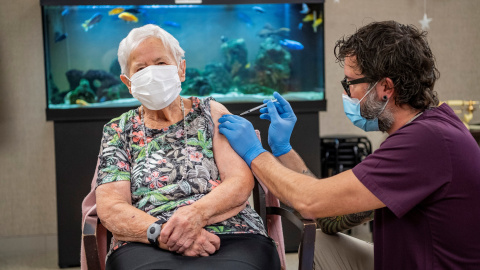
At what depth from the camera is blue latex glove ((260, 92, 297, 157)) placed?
2.02 meters

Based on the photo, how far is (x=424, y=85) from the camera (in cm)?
163

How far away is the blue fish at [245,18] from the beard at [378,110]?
1.96 m

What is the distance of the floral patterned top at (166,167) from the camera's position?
1.91 m

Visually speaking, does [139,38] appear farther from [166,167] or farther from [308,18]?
[308,18]

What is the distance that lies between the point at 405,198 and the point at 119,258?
3.01 ft

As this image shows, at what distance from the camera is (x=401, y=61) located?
1604 millimetres

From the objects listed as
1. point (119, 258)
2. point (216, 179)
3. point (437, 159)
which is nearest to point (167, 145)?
point (216, 179)

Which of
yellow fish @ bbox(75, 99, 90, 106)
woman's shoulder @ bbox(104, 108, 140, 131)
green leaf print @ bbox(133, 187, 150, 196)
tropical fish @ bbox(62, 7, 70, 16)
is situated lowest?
green leaf print @ bbox(133, 187, 150, 196)

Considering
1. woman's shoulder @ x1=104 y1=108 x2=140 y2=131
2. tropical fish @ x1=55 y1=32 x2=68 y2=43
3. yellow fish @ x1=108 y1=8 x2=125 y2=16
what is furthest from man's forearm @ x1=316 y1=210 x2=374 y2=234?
tropical fish @ x1=55 y1=32 x2=68 y2=43

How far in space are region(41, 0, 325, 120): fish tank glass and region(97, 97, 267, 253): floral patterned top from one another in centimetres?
138

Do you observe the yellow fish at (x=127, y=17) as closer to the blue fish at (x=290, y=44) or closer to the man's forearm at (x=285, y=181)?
the blue fish at (x=290, y=44)

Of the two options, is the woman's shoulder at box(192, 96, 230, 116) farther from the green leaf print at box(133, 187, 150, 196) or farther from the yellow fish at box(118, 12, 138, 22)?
the yellow fish at box(118, 12, 138, 22)

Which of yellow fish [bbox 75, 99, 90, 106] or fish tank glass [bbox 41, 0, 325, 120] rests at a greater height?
fish tank glass [bbox 41, 0, 325, 120]

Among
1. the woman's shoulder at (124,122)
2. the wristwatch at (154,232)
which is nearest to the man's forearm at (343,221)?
the wristwatch at (154,232)
